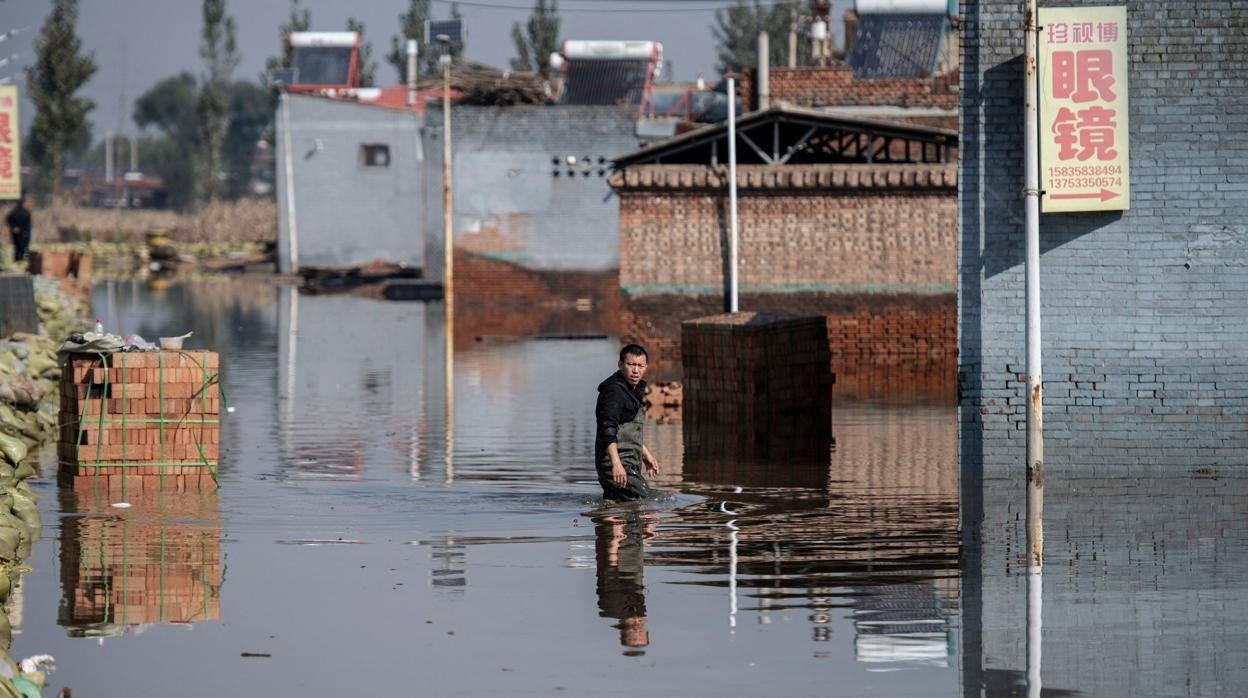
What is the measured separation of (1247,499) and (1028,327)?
200cm

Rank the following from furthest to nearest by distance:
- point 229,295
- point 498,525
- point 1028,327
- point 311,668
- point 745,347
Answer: point 229,295 < point 745,347 < point 1028,327 < point 498,525 < point 311,668

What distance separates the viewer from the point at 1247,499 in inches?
596

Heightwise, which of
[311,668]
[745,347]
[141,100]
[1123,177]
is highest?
[141,100]

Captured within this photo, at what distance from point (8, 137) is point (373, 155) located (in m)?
26.6

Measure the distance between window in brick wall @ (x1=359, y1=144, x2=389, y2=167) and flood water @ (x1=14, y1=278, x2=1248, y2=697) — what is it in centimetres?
4096

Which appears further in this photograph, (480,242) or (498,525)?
(480,242)

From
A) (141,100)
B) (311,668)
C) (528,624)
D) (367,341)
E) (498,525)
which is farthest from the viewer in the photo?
(141,100)

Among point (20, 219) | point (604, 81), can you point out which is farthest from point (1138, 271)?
point (604, 81)

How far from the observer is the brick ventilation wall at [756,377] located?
2131cm

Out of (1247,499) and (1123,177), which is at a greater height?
(1123,177)

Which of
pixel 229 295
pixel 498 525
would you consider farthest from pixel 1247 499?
pixel 229 295

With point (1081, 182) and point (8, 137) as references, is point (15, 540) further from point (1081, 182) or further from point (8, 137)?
point (8, 137)

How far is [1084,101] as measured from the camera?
1591 centimetres

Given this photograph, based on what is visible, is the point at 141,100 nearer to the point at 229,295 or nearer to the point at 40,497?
the point at 229,295
